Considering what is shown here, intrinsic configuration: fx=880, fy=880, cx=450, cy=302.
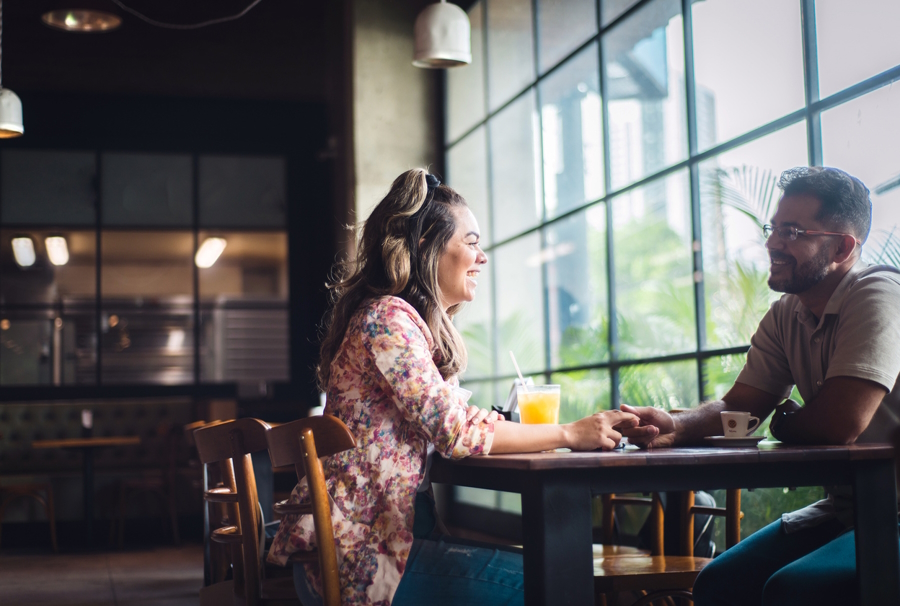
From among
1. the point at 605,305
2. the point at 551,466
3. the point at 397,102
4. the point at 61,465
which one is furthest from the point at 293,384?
the point at 551,466

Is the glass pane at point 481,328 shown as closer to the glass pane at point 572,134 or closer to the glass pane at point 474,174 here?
the glass pane at point 474,174

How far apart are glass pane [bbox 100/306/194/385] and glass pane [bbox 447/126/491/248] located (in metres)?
4.00

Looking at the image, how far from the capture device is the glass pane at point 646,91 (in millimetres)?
3242

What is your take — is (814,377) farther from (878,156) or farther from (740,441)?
(878,156)

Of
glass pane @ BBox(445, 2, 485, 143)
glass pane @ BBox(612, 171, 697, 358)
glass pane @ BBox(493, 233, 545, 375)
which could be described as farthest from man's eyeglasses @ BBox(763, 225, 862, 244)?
glass pane @ BBox(445, 2, 485, 143)

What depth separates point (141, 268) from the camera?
27.6 ft

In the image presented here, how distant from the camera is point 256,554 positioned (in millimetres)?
1511

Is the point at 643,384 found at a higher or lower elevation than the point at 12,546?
higher

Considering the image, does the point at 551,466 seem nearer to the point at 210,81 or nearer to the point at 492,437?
the point at 492,437

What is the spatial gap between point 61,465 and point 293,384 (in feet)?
6.94

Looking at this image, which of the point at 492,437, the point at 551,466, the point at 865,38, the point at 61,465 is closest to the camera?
the point at 551,466

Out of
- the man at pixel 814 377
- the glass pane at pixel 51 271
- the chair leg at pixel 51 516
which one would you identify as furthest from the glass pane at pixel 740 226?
the glass pane at pixel 51 271

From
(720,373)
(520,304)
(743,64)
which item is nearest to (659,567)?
(720,373)

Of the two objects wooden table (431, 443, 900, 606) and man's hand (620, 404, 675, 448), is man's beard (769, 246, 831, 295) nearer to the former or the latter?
man's hand (620, 404, 675, 448)
